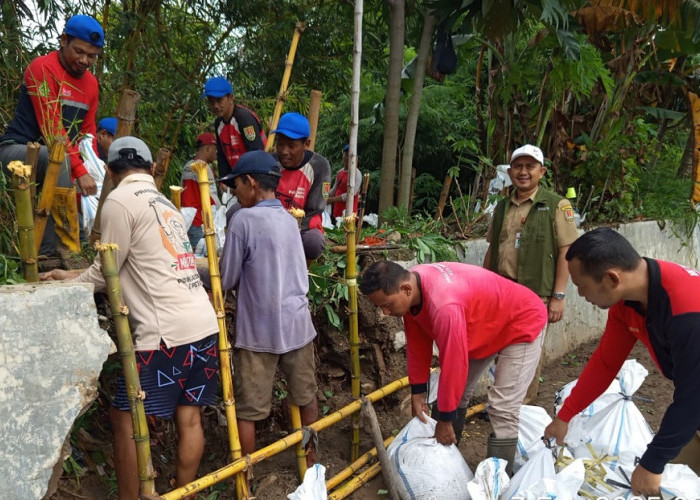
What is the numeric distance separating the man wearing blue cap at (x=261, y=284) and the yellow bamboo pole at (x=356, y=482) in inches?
20.3

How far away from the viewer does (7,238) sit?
341 centimetres

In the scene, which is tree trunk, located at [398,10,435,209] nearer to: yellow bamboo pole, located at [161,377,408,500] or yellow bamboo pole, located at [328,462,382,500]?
yellow bamboo pole, located at [161,377,408,500]

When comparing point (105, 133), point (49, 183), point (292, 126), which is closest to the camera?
point (49, 183)

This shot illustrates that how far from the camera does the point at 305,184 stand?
4258 mm

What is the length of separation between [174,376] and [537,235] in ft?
8.67

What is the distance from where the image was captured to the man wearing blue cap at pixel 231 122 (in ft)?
14.0

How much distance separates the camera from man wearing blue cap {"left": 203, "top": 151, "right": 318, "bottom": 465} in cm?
319

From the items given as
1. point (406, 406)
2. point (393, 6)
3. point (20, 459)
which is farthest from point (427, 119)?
point (20, 459)

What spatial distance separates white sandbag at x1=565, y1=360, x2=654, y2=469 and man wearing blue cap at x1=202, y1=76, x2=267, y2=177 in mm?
2717

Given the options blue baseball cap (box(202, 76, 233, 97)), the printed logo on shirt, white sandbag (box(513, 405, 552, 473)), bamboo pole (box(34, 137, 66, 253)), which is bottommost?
white sandbag (box(513, 405, 552, 473))

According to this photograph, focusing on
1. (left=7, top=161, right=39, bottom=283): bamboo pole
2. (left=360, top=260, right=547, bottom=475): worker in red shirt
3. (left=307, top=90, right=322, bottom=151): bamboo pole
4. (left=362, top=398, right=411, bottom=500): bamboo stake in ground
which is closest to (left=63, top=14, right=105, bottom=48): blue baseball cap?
(left=7, top=161, right=39, bottom=283): bamboo pole

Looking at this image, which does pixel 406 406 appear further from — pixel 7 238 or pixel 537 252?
pixel 7 238

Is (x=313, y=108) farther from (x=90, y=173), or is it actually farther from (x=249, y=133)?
(x=90, y=173)

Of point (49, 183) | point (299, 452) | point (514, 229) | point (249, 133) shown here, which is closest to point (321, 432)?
point (299, 452)
